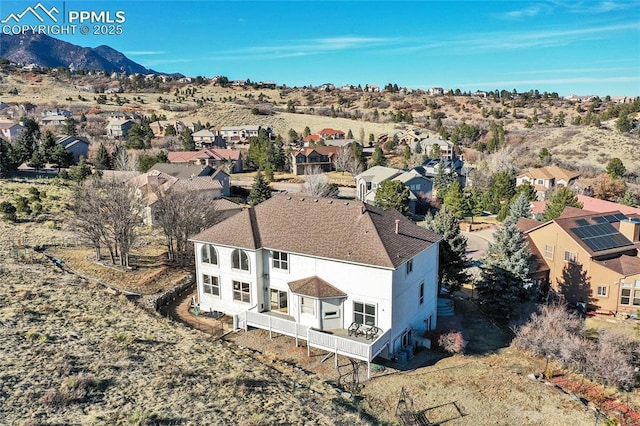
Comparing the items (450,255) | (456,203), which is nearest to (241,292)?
(450,255)

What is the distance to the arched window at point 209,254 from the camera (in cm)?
2650

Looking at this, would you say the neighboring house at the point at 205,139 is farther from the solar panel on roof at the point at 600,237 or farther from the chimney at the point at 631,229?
the chimney at the point at 631,229

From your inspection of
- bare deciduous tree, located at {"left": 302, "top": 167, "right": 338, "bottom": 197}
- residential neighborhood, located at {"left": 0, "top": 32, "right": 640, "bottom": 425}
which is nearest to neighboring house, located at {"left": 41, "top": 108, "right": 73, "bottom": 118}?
residential neighborhood, located at {"left": 0, "top": 32, "right": 640, "bottom": 425}

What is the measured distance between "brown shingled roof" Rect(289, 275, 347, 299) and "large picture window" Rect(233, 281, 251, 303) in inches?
119

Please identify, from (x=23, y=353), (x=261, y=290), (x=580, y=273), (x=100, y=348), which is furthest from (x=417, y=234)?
(x=23, y=353)

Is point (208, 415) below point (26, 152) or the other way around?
below

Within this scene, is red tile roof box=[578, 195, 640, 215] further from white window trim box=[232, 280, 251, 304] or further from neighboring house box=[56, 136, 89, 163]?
neighboring house box=[56, 136, 89, 163]

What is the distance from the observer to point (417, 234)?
83.2 ft

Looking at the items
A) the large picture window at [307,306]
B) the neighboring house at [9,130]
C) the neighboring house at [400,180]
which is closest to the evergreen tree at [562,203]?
the neighboring house at [400,180]

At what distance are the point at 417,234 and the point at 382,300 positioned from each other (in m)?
5.04

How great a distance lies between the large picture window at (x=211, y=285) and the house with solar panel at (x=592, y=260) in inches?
843

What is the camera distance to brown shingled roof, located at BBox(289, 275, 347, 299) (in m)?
22.9

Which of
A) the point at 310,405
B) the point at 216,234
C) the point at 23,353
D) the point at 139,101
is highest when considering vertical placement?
the point at 139,101

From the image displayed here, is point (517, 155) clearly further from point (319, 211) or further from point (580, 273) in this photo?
point (319, 211)
